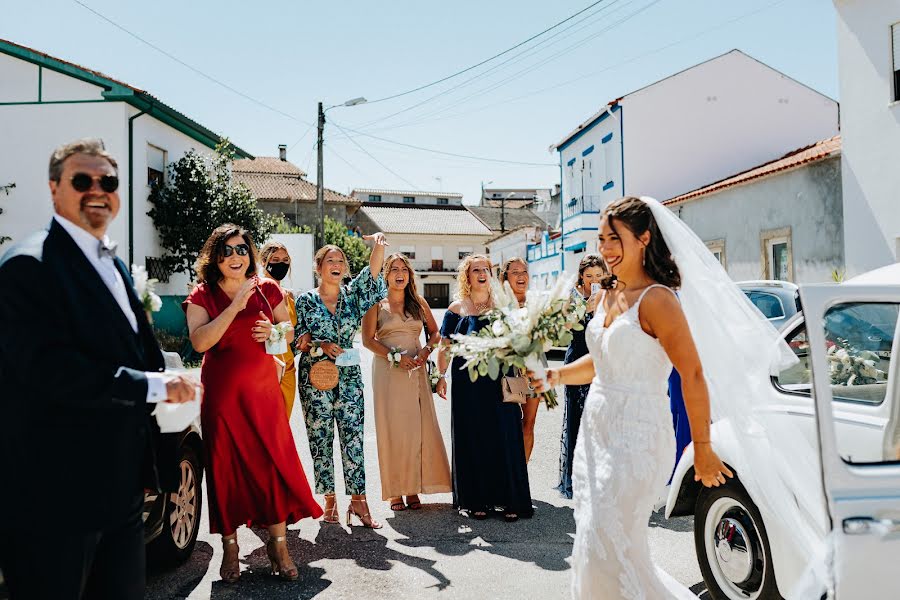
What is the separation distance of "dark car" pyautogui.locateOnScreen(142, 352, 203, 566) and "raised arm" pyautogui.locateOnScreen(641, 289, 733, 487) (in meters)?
3.03

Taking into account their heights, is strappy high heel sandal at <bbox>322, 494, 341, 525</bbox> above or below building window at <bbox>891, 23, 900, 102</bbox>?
below

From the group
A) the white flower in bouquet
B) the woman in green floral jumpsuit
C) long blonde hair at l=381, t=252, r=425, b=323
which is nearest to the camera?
the white flower in bouquet

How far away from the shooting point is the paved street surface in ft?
14.9

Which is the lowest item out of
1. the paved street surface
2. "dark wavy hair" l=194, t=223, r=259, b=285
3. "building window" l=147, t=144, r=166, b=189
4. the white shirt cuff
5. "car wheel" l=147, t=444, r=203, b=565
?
the paved street surface

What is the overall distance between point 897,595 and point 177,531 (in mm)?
4134

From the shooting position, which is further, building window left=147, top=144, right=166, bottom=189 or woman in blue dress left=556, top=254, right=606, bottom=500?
building window left=147, top=144, right=166, bottom=189

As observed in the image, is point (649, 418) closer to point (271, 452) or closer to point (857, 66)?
point (271, 452)

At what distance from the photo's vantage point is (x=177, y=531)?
486cm

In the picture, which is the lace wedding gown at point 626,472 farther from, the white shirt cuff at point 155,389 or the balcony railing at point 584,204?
the balcony railing at point 584,204

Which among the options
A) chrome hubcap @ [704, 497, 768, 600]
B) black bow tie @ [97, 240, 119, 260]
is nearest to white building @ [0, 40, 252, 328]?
black bow tie @ [97, 240, 119, 260]

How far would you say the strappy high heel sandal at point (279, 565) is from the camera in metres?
4.69

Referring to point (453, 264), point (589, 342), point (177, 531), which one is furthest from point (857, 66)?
point (453, 264)

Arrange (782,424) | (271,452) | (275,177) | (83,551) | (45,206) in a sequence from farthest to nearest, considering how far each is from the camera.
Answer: (275,177), (45,206), (271,452), (782,424), (83,551)

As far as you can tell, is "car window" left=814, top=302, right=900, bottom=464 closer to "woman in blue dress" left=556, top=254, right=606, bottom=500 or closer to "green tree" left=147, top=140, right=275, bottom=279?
"woman in blue dress" left=556, top=254, right=606, bottom=500
